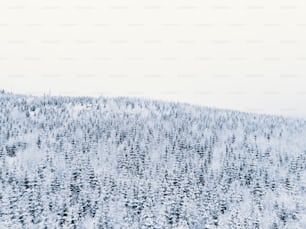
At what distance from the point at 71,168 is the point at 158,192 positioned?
4.91 metres

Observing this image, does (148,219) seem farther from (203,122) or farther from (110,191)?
(203,122)

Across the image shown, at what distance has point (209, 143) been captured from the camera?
1357 inches

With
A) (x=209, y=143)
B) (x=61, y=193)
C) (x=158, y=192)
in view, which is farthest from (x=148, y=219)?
(x=209, y=143)

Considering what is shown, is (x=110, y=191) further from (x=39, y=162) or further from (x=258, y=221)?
(x=258, y=221)

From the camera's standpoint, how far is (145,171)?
2888cm

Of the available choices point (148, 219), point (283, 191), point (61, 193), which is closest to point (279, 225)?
point (283, 191)

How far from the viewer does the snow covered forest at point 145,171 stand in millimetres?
23781

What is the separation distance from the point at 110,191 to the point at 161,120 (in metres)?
15.4

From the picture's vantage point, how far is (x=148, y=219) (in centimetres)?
2352

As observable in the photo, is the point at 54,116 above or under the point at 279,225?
above

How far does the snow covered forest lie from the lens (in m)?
23.8

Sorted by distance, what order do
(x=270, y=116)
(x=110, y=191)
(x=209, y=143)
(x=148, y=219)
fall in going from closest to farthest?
(x=148, y=219) → (x=110, y=191) → (x=209, y=143) → (x=270, y=116)

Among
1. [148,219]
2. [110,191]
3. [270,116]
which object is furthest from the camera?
[270,116]

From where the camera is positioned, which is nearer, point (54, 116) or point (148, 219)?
point (148, 219)
